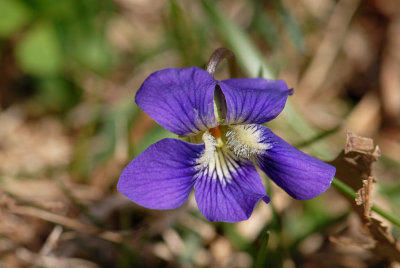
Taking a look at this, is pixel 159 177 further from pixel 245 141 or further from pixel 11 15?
pixel 11 15

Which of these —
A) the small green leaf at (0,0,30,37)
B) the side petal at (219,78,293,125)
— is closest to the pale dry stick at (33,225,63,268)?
the side petal at (219,78,293,125)

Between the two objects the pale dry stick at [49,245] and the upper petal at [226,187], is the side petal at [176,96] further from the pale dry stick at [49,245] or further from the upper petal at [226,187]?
the pale dry stick at [49,245]

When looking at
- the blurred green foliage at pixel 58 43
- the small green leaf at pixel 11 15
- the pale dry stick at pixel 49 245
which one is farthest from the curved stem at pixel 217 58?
the small green leaf at pixel 11 15

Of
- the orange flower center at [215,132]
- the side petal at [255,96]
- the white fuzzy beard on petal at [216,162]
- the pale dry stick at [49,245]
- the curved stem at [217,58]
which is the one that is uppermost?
the curved stem at [217,58]

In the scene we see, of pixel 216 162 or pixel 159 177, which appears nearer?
pixel 159 177

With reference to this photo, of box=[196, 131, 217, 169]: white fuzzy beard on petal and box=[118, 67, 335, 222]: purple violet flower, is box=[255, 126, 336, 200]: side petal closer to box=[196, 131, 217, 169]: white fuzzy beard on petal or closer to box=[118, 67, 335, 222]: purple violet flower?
box=[118, 67, 335, 222]: purple violet flower

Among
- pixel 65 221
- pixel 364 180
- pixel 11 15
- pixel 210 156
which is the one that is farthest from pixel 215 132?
pixel 11 15
